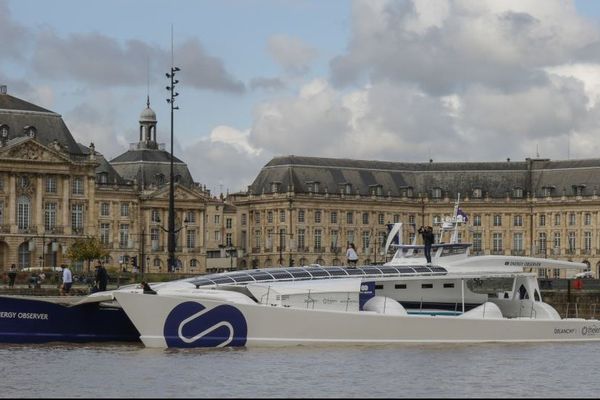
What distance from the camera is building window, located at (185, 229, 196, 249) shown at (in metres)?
168

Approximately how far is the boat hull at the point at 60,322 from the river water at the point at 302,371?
2.37ft

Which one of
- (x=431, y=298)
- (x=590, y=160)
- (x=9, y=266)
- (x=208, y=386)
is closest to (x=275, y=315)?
(x=431, y=298)

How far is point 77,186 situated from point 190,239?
32.1 meters

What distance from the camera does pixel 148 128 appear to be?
174 meters

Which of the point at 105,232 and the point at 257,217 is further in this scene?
the point at 257,217

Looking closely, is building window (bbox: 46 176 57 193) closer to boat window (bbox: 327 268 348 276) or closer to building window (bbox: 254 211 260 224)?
building window (bbox: 254 211 260 224)

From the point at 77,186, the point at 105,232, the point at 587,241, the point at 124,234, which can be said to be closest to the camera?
the point at 77,186

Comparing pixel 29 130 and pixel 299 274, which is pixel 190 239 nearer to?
pixel 29 130

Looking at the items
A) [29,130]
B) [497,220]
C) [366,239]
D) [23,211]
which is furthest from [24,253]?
[497,220]

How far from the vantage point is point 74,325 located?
→ 57594 mm

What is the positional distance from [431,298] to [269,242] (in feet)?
404

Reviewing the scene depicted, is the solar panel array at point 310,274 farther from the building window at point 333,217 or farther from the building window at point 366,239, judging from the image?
the building window at point 366,239

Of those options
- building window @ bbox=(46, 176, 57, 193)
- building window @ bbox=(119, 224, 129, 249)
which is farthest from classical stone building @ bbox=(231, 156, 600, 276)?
building window @ bbox=(46, 176, 57, 193)

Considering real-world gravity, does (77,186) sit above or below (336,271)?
above
